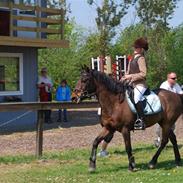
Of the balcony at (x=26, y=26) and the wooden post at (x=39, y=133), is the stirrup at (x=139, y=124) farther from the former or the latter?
the balcony at (x=26, y=26)

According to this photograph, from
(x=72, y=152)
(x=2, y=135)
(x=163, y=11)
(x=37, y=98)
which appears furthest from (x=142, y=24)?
(x=72, y=152)

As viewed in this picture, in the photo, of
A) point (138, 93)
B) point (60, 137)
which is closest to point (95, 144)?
point (138, 93)

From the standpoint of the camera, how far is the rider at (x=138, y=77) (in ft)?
34.9

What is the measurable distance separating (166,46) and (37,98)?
20.9 m

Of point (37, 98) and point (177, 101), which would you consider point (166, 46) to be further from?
point (177, 101)

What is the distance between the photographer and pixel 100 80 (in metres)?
10.6

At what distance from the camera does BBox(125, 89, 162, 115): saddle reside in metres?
10.7

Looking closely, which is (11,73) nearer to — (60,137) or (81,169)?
(60,137)

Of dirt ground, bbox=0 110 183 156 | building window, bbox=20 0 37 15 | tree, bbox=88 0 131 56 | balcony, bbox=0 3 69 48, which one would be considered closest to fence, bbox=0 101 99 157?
dirt ground, bbox=0 110 183 156

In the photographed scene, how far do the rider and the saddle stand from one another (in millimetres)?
87

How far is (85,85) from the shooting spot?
10367 millimetres

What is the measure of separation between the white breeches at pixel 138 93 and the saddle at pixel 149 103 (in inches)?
3.2

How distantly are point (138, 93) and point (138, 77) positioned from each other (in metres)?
0.32

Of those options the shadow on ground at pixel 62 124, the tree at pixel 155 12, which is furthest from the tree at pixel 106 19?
the shadow on ground at pixel 62 124
